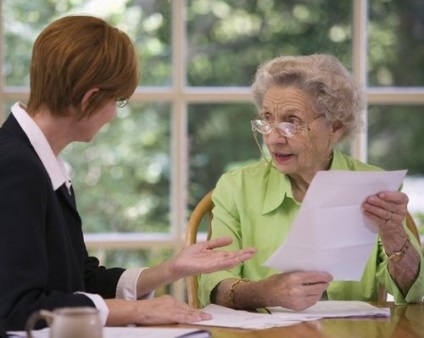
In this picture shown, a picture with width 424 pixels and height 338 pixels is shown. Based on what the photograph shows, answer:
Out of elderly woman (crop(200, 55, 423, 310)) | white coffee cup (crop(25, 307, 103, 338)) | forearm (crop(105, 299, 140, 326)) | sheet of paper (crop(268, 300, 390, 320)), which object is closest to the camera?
white coffee cup (crop(25, 307, 103, 338))

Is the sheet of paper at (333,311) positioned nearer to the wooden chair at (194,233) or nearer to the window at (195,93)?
the wooden chair at (194,233)

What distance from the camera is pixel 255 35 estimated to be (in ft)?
13.3

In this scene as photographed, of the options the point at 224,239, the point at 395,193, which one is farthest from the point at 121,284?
the point at 395,193

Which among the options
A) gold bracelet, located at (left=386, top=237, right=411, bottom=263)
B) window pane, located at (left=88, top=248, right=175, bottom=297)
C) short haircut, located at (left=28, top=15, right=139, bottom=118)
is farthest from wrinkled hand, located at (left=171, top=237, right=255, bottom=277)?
window pane, located at (left=88, top=248, right=175, bottom=297)

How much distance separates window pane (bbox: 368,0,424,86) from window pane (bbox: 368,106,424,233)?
0.12m

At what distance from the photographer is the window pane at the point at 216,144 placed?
4.05 meters

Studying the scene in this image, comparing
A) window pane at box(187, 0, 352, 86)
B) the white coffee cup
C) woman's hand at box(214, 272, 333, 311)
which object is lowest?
woman's hand at box(214, 272, 333, 311)

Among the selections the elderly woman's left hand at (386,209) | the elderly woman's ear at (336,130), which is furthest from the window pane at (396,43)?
the elderly woman's left hand at (386,209)

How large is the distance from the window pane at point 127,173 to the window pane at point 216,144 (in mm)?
110

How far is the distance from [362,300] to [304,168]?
380 mm

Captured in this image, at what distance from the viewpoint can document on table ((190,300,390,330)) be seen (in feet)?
6.81

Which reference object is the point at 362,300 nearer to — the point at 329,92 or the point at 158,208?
the point at 329,92

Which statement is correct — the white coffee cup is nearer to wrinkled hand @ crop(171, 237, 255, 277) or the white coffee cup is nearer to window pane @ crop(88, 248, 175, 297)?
wrinkled hand @ crop(171, 237, 255, 277)

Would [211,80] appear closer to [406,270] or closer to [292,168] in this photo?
[292,168]
